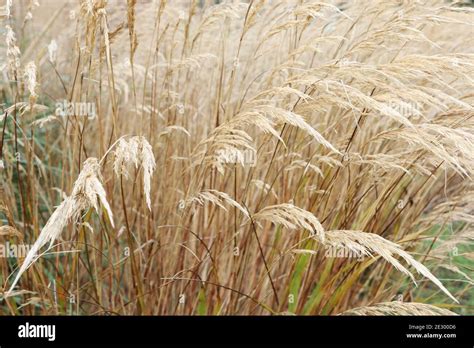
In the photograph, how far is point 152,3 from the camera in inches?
101

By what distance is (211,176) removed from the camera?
2010 millimetres

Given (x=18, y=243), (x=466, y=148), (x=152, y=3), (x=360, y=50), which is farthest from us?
(x=152, y=3)

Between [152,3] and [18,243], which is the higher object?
[152,3]

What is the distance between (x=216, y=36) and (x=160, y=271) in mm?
1389

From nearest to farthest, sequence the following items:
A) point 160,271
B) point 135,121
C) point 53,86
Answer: point 160,271 < point 135,121 < point 53,86

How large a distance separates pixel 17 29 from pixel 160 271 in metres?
1.88

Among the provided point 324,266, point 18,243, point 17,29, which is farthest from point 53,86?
point 324,266

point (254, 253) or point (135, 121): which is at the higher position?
point (135, 121)

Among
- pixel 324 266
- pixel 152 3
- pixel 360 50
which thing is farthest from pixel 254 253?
pixel 152 3
